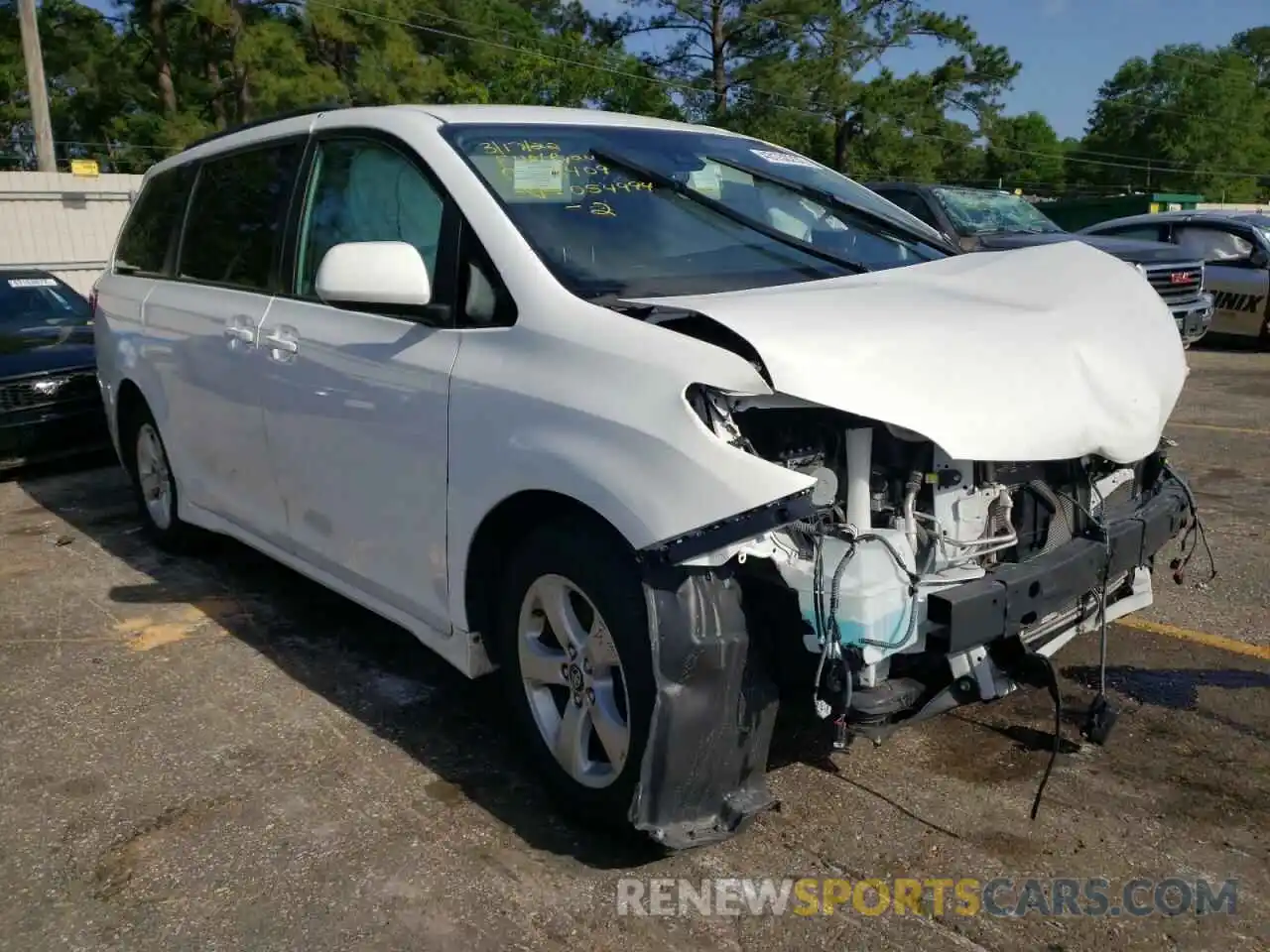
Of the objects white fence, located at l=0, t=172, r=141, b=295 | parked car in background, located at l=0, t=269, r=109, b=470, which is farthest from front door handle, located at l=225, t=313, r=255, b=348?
white fence, located at l=0, t=172, r=141, b=295

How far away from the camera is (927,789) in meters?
3.24

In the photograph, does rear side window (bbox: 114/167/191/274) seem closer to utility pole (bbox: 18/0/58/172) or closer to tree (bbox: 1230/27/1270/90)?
utility pole (bbox: 18/0/58/172)

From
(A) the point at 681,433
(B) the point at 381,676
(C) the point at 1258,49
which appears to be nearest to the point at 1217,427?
(B) the point at 381,676

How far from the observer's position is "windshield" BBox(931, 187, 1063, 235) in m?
11.1

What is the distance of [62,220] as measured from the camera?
17641 mm

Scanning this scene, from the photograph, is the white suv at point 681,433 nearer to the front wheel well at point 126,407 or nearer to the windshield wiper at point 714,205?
the windshield wiper at point 714,205

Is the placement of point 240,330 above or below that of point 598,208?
below

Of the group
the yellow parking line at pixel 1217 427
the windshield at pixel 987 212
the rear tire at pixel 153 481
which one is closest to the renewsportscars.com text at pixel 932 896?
the rear tire at pixel 153 481

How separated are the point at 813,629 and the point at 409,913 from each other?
1228 millimetres

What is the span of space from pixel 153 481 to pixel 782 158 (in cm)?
364

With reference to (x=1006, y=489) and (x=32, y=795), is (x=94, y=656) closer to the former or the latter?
(x=32, y=795)

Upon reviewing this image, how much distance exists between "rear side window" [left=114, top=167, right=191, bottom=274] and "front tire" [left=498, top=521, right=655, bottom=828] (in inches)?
126

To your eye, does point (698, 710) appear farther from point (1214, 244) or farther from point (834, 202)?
point (1214, 244)

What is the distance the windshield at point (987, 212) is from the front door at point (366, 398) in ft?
27.2
